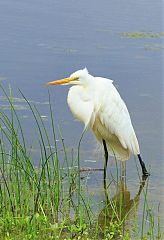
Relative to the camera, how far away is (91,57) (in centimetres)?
1032

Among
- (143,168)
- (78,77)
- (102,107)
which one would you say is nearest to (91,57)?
(102,107)

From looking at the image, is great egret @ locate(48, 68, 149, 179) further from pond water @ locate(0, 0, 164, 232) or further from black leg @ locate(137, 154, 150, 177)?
pond water @ locate(0, 0, 164, 232)

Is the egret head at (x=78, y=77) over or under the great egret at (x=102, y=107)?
over

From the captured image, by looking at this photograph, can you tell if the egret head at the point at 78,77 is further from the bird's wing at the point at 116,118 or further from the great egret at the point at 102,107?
the bird's wing at the point at 116,118

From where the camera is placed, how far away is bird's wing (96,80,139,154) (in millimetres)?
6914

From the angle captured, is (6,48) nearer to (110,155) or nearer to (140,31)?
(140,31)

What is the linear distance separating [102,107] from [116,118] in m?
0.17

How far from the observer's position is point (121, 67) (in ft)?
32.2

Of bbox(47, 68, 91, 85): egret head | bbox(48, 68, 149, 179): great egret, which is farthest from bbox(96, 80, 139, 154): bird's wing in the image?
bbox(47, 68, 91, 85): egret head

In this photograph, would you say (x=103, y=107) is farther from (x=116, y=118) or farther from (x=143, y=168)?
(x=143, y=168)

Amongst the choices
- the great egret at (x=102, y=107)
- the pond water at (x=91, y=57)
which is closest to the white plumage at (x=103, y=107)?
the great egret at (x=102, y=107)

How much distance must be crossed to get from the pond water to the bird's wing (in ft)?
0.83

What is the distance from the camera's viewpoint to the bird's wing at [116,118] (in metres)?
6.91

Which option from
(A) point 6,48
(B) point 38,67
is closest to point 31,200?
(B) point 38,67
